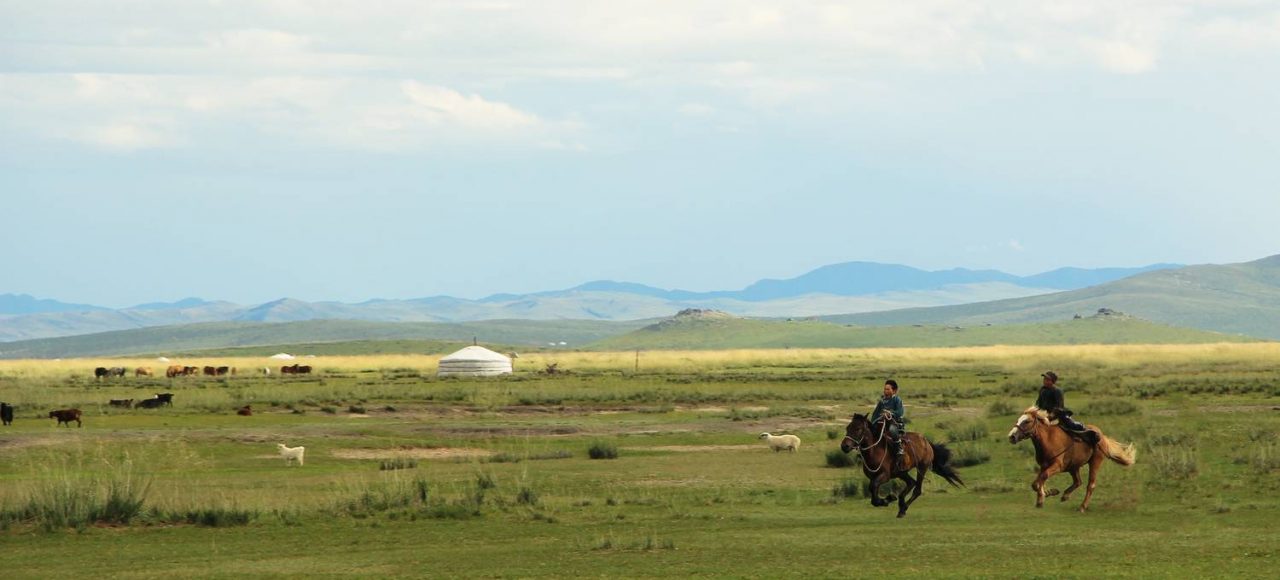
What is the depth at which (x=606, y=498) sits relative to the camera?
26.9 metres

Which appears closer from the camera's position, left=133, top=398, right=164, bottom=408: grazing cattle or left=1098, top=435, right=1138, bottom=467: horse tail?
left=1098, top=435, right=1138, bottom=467: horse tail

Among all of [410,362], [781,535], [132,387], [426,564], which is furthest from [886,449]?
[410,362]

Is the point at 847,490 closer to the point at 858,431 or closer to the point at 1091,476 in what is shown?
the point at 1091,476

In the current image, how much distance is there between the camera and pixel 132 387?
3273 inches

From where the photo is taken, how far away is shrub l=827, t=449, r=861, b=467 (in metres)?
33.8

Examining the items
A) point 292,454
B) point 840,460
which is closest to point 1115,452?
point 840,460

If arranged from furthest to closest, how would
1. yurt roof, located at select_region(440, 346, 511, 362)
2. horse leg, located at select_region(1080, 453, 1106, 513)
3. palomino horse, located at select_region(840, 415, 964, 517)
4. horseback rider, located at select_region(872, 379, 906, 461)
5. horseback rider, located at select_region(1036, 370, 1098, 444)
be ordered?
yurt roof, located at select_region(440, 346, 511, 362), horseback rider, located at select_region(1036, 370, 1098, 444), horse leg, located at select_region(1080, 453, 1106, 513), horseback rider, located at select_region(872, 379, 906, 461), palomino horse, located at select_region(840, 415, 964, 517)

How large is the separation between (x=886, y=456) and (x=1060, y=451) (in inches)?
112

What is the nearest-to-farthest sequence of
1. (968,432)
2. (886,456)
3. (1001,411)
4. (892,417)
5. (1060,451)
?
1. (892,417)
2. (886,456)
3. (1060,451)
4. (968,432)
5. (1001,411)

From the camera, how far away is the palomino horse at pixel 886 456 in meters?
22.0

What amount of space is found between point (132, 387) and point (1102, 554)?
71589 millimetres

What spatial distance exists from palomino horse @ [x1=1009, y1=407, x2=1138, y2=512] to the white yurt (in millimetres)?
75275

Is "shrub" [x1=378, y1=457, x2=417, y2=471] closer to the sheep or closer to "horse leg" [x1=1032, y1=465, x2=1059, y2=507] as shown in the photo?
the sheep

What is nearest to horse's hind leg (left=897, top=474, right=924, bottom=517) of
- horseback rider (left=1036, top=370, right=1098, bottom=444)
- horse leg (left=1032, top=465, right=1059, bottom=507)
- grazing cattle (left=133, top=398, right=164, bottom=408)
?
horse leg (left=1032, top=465, right=1059, bottom=507)
